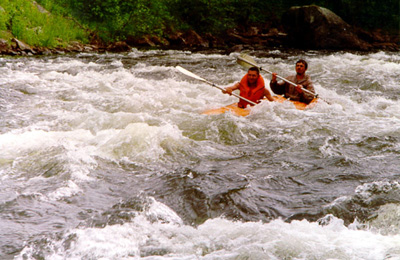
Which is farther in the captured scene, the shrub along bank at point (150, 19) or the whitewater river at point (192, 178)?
the shrub along bank at point (150, 19)

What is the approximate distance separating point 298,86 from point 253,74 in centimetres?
80

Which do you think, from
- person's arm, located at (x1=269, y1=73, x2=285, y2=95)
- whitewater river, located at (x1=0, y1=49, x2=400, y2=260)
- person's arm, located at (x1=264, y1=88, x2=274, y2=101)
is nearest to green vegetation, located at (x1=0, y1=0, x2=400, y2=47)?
whitewater river, located at (x1=0, y1=49, x2=400, y2=260)

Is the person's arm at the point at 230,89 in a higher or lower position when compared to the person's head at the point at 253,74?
lower

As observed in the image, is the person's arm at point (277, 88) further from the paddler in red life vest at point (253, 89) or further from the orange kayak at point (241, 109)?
the paddler in red life vest at point (253, 89)

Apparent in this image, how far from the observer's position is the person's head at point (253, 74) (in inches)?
260

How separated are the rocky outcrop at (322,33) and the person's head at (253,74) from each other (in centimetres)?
1107

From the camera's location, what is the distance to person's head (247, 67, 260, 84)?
260 inches

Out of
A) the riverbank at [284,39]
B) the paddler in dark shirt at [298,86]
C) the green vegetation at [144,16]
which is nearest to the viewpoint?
the paddler in dark shirt at [298,86]

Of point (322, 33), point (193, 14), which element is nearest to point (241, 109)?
A: point (322, 33)

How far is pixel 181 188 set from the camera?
3711 mm

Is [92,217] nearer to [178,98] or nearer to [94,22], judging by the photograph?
[178,98]

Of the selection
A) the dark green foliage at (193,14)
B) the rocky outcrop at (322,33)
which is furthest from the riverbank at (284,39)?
the dark green foliage at (193,14)

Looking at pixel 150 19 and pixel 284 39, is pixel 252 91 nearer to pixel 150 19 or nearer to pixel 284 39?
pixel 150 19

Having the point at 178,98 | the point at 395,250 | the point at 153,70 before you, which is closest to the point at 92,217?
the point at 395,250
